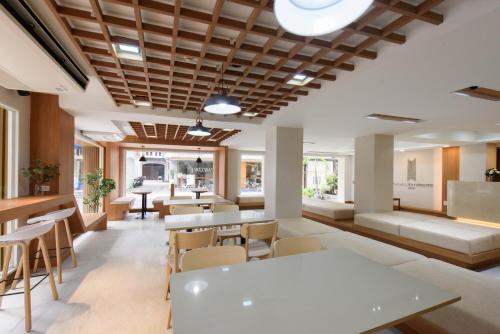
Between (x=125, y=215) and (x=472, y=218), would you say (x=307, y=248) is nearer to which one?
(x=472, y=218)

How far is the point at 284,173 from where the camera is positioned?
15.1 feet

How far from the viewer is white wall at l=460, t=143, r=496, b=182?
634cm

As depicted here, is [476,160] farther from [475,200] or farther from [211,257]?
[211,257]

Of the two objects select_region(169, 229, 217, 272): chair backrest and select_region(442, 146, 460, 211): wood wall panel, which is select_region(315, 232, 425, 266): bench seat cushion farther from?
select_region(442, 146, 460, 211): wood wall panel

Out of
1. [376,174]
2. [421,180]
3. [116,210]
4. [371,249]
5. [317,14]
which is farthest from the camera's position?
[421,180]

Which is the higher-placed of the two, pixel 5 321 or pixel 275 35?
pixel 275 35

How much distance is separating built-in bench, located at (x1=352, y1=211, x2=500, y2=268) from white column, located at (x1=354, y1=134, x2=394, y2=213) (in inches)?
29.1

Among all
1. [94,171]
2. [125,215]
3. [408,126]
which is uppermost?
[408,126]

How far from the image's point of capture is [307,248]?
84.0 inches

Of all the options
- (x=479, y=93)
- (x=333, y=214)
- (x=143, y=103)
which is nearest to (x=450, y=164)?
(x=333, y=214)

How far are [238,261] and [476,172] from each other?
815cm

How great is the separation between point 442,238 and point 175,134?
21.3 ft

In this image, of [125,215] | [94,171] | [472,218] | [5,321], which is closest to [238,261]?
[5,321]

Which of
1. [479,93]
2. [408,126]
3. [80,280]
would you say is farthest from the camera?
[408,126]
